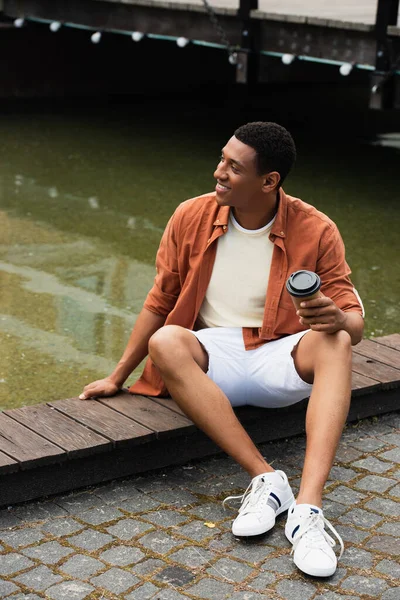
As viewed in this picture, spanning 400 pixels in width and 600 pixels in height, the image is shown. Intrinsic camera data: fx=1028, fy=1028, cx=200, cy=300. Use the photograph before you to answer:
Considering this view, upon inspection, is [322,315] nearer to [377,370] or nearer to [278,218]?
[278,218]

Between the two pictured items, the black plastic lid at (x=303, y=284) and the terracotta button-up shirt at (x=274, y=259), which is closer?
the black plastic lid at (x=303, y=284)

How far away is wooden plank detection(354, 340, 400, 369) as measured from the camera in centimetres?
427

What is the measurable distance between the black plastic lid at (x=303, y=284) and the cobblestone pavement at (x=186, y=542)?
2.45 ft

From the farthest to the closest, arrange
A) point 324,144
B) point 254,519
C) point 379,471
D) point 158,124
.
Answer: point 158,124 < point 324,144 < point 379,471 < point 254,519

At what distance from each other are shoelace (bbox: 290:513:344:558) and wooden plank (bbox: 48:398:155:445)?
28.0 inches

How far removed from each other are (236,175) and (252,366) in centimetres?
66

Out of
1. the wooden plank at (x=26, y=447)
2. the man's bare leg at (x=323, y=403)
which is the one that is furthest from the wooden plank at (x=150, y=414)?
the man's bare leg at (x=323, y=403)

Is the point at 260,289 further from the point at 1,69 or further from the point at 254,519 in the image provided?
the point at 1,69

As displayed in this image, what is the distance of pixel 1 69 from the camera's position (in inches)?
481

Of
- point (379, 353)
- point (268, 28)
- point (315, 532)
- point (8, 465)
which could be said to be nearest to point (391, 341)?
point (379, 353)

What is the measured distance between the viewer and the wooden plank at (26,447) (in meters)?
3.31

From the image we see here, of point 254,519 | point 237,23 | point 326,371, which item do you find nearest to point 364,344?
point 326,371

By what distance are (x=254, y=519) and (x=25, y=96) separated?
10.3 meters

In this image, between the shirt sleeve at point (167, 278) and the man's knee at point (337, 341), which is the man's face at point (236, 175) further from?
the man's knee at point (337, 341)
